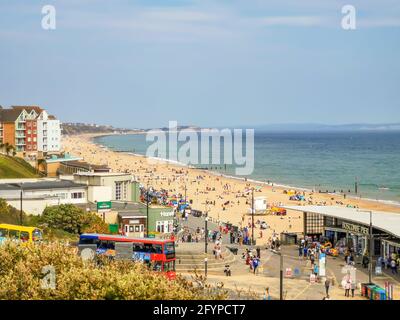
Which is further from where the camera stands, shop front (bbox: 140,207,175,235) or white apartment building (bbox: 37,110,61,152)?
white apartment building (bbox: 37,110,61,152)

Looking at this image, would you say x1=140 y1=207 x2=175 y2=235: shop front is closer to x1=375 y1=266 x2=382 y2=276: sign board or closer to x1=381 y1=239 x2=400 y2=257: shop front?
x1=381 y1=239 x2=400 y2=257: shop front

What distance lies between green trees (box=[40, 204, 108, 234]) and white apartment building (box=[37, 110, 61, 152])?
214ft

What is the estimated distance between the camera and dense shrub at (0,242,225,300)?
55.1 feet

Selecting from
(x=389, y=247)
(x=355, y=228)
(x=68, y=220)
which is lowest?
(x=389, y=247)

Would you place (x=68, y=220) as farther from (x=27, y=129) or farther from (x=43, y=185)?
(x=27, y=129)

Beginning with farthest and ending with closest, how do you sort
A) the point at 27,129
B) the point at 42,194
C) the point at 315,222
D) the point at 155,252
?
the point at 27,129 → the point at 42,194 → the point at 315,222 → the point at 155,252

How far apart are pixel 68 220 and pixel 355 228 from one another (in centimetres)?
1481

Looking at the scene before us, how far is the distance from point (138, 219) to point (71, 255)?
22.1 m

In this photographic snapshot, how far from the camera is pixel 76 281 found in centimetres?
1784

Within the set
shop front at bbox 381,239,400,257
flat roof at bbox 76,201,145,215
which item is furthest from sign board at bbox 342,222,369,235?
flat roof at bbox 76,201,145,215

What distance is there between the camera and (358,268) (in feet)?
106

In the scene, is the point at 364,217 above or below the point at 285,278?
above

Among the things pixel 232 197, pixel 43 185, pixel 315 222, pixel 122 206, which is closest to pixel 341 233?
pixel 315 222
